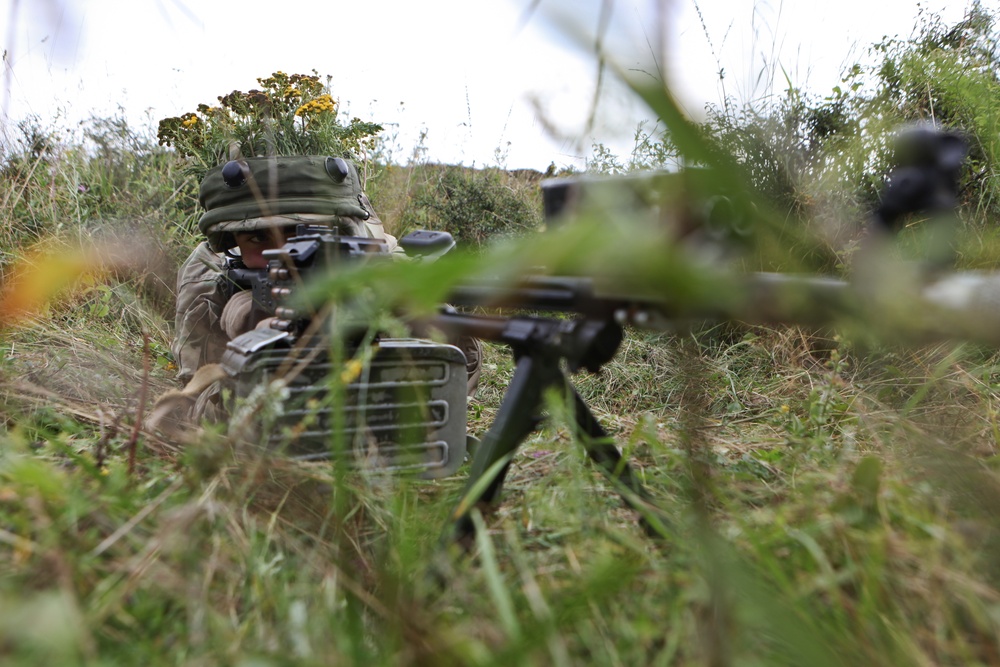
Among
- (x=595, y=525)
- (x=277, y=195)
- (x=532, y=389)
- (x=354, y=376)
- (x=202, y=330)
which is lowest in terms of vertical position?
(x=595, y=525)

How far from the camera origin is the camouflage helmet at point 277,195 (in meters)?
2.71

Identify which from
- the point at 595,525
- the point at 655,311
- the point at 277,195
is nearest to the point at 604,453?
the point at 595,525

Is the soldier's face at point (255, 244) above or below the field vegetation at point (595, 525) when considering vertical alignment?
above

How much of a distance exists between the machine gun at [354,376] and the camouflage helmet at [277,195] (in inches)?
29.7

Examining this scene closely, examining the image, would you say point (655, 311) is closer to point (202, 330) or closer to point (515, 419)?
point (515, 419)

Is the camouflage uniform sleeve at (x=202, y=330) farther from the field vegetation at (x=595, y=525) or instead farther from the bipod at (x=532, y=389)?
the bipod at (x=532, y=389)

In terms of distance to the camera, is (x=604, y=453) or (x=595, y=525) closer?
(x=595, y=525)

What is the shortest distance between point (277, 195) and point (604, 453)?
6.36 ft

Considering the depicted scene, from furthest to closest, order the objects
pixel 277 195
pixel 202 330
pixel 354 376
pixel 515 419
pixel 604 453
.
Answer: pixel 202 330, pixel 277 195, pixel 354 376, pixel 604 453, pixel 515 419

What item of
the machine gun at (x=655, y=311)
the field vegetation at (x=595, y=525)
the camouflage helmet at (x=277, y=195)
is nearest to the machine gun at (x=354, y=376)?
the field vegetation at (x=595, y=525)

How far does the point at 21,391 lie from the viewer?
7.60ft

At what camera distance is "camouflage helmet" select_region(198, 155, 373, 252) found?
8.87ft

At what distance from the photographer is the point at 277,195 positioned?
2.79 m

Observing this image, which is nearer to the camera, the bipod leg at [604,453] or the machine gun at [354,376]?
the bipod leg at [604,453]
